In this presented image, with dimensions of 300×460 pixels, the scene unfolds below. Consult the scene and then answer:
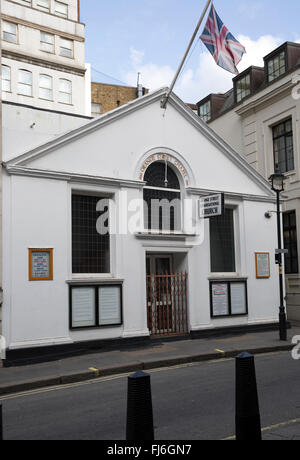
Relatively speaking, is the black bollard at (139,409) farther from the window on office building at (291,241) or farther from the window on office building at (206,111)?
the window on office building at (206,111)

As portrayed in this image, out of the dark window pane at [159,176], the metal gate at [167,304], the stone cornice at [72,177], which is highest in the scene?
the dark window pane at [159,176]

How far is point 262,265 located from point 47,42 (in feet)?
83.8

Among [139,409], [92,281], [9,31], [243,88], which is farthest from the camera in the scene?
[9,31]

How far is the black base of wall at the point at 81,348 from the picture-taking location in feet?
36.7

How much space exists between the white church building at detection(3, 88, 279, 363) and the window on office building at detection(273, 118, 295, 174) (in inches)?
140

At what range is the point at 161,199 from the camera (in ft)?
47.5

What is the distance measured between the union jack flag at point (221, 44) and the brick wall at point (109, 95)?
2734cm

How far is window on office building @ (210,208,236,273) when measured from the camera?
1542cm

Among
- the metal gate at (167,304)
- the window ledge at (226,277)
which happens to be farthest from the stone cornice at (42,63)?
the window ledge at (226,277)

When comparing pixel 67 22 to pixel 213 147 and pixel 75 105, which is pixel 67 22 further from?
pixel 213 147

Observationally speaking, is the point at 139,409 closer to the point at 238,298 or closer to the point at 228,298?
the point at 228,298
